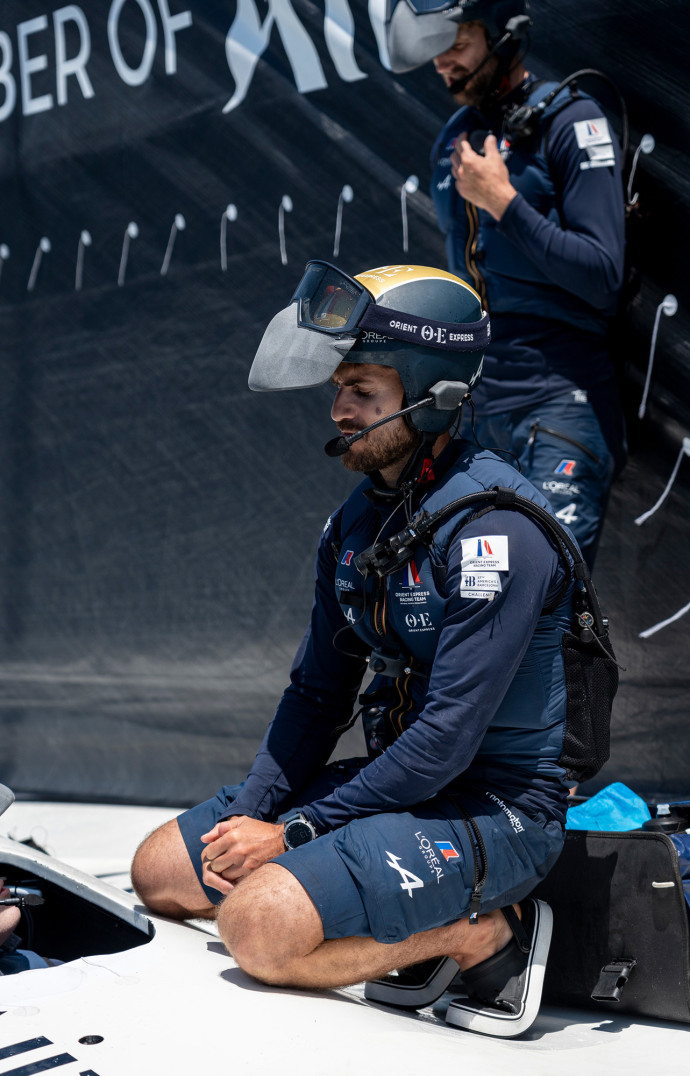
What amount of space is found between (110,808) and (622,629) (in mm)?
2083

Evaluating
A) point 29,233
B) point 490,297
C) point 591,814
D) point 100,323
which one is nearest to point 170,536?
point 100,323

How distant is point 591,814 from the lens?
248 centimetres

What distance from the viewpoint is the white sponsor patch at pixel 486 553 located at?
191 cm

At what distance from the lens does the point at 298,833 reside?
6.57ft

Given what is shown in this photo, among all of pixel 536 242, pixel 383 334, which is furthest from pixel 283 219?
pixel 383 334

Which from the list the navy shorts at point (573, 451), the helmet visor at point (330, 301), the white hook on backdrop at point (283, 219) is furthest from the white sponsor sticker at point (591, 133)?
the white hook on backdrop at point (283, 219)

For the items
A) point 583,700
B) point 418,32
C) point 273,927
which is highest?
point 418,32

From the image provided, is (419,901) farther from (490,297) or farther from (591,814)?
(490,297)

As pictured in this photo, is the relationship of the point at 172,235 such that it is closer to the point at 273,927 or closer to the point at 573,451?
the point at 573,451

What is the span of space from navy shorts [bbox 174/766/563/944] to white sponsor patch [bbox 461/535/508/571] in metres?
0.41

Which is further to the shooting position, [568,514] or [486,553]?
[568,514]

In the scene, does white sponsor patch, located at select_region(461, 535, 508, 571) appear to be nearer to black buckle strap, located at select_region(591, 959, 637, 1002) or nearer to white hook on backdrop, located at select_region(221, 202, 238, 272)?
black buckle strap, located at select_region(591, 959, 637, 1002)

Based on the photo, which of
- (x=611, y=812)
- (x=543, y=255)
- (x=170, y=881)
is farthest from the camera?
(x=543, y=255)

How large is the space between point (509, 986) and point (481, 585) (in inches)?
27.9
